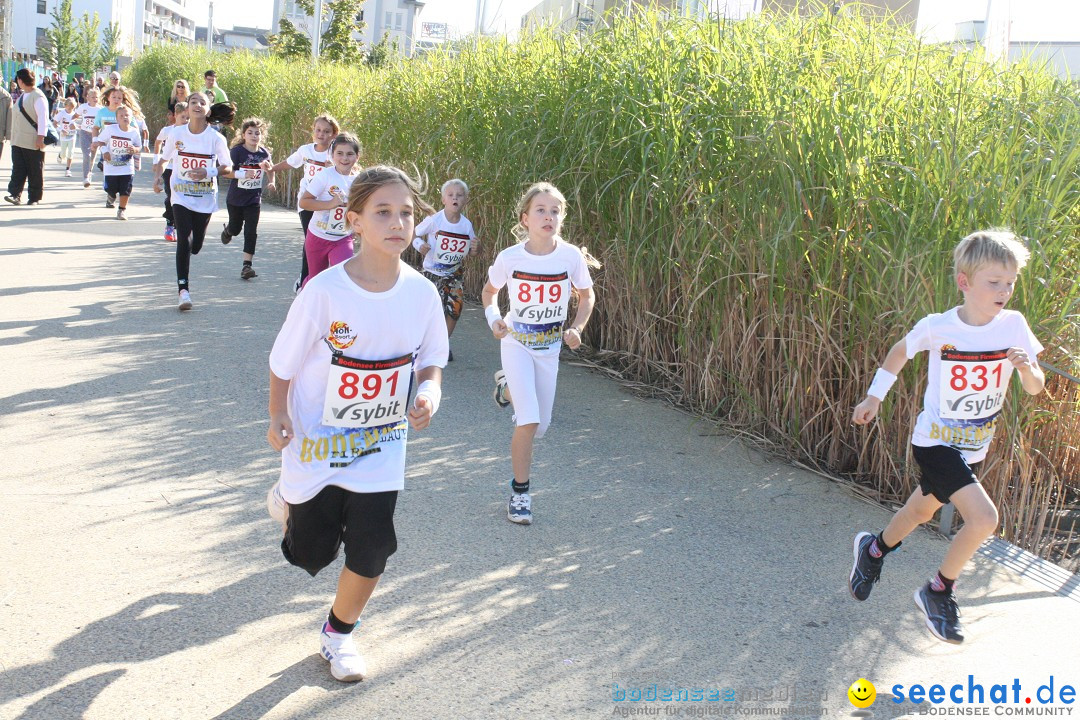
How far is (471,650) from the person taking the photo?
3719 millimetres

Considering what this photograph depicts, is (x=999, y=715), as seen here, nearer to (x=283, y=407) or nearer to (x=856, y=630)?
(x=856, y=630)

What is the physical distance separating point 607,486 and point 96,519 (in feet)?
8.33

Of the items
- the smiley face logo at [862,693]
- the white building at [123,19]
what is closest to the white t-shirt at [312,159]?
the smiley face logo at [862,693]

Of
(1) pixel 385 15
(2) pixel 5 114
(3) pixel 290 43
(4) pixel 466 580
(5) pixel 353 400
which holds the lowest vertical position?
(4) pixel 466 580

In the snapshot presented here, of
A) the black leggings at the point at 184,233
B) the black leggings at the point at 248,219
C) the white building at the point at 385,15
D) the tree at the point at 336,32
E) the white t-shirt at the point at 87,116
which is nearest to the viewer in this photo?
the black leggings at the point at 184,233

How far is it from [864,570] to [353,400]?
7.40 ft

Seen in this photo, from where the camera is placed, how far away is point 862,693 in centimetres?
358

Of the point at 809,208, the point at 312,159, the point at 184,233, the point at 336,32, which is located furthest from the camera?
the point at 336,32

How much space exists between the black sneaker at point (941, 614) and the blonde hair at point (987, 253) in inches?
48.0

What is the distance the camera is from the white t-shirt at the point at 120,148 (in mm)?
14844

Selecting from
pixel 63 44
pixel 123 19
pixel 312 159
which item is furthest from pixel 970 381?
pixel 123 19

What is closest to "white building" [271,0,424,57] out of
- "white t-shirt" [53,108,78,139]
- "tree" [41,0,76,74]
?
"tree" [41,0,76,74]

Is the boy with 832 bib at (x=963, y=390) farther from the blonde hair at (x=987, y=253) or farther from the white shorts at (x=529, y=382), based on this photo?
the white shorts at (x=529, y=382)

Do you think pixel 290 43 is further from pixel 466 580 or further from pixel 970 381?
pixel 970 381
